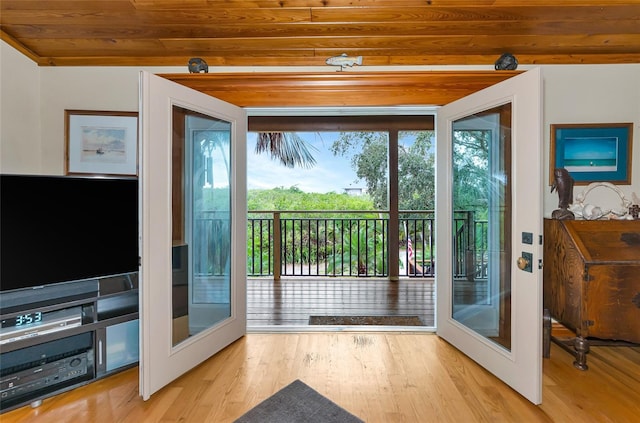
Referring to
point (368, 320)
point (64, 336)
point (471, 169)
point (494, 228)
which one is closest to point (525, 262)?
point (494, 228)

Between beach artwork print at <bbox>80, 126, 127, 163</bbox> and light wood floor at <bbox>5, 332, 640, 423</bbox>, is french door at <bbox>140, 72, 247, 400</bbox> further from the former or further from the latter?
beach artwork print at <bbox>80, 126, 127, 163</bbox>

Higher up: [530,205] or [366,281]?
[530,205]

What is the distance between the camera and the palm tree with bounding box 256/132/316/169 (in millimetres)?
4879

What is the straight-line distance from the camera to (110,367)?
191 cm

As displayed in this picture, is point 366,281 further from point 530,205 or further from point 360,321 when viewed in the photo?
point 530,205

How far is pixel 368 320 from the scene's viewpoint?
2.94 m

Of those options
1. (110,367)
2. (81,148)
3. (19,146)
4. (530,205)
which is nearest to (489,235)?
(530,205)

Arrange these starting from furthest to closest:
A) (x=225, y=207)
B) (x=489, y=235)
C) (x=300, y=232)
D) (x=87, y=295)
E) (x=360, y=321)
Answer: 1. (x=300, y=232)
2. (x=360, y=321)
3. (x=225, y=207)
4. (x=489, y=235)
5. (x=87, y=295)

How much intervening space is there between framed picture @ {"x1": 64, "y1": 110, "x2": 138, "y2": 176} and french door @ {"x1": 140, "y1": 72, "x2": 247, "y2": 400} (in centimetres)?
74

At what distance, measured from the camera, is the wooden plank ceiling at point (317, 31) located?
181 centimetres

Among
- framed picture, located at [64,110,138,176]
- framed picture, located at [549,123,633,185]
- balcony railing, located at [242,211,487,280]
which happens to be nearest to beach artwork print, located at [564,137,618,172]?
framed picture, located at [549,123,633,185]

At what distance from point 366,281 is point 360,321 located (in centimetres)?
144

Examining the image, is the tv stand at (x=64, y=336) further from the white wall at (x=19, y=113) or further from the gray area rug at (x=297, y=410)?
the white wall at (x=19, y=113)

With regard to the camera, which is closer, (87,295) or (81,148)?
(87,295)
